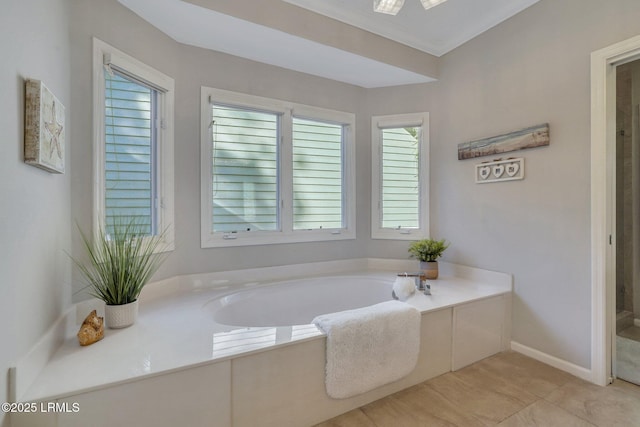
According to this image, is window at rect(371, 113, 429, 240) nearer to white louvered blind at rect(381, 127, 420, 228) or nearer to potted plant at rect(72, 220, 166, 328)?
white louvered blind at rect(381, 127, 420, 228)

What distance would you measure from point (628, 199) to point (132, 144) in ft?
13.5

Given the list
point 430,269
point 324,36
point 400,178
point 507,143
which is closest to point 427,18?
point 324,36

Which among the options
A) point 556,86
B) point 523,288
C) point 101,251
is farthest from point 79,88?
point 523,288

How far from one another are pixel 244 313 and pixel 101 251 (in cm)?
102

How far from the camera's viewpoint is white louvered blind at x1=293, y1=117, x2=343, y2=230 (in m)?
2.73

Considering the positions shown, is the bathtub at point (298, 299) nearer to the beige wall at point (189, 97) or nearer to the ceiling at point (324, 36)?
the beige wall at point (189, 97)

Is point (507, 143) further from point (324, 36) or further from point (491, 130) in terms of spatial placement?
point (324, 36)

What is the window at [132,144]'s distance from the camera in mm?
1688

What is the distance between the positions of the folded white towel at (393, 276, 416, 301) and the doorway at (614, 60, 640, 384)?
1967mm

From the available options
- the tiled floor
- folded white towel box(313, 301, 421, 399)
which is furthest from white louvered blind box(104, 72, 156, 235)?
the tiled floor

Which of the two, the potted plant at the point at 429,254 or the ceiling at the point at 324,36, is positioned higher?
the ceiling at the point at 324,36

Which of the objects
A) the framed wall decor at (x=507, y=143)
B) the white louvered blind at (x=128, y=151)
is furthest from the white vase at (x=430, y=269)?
the white louvered blind at (x=128, y=151)

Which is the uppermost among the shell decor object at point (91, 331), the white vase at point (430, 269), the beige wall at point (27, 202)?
the beige wall at point (27, 202)

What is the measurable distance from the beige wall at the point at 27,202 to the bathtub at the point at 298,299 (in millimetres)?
887
